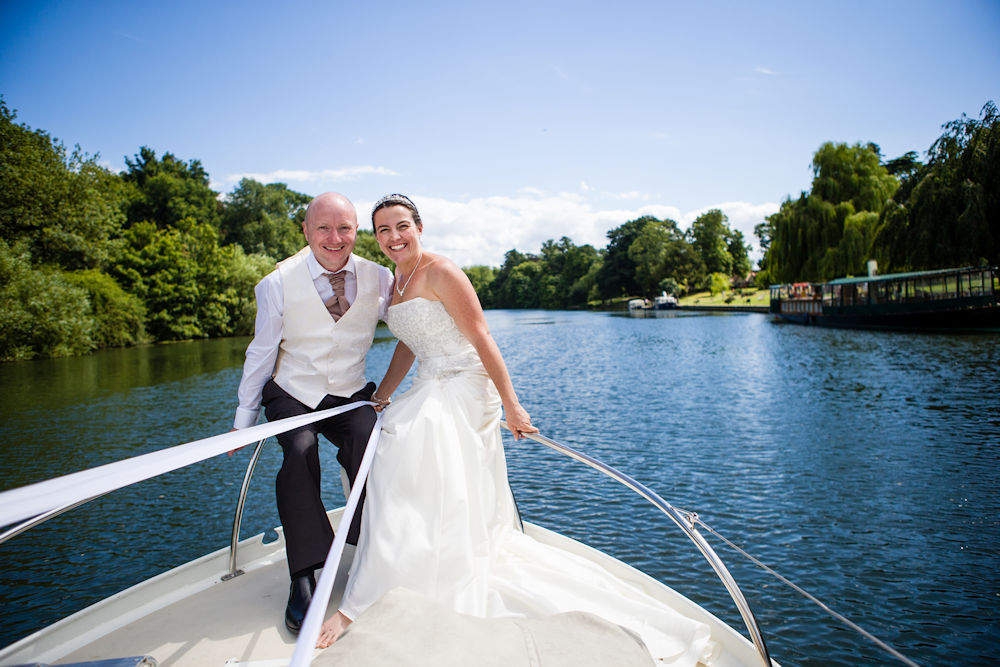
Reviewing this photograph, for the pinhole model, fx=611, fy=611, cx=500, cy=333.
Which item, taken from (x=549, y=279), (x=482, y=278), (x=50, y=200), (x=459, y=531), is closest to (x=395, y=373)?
(x=459, y=531)

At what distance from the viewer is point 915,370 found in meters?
17.3

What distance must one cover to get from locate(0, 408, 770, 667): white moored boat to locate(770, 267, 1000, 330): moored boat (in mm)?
30404

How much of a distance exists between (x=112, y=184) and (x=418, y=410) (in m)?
43.2

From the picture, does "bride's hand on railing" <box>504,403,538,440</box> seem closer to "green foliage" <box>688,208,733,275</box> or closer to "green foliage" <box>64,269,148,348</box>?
"green foliage" <box>64,269,148,348</box>

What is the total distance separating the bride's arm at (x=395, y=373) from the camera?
12.1 ft

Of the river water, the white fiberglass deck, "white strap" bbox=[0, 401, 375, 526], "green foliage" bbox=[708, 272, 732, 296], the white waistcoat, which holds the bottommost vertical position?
the river water

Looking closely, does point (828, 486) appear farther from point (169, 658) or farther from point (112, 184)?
point (112, 184)

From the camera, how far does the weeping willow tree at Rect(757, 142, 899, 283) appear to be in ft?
119

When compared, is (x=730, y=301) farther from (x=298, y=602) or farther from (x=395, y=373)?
(x=298, y=602)

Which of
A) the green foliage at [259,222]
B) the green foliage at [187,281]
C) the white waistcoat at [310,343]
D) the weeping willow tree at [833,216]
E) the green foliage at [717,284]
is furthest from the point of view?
the green foliage at [717,284]

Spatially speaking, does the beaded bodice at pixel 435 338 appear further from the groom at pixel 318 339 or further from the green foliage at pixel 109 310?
the green foliage at pixel 109 310

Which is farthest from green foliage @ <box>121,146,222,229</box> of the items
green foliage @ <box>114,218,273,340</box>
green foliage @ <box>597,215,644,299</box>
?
green foliage @ <box>597,215,644,299</box>

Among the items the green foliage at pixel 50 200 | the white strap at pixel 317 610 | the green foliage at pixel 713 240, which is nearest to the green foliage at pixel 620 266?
the green foliage at pixel 713 240

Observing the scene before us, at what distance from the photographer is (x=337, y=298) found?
3.50 meters
